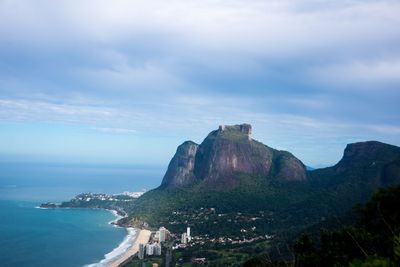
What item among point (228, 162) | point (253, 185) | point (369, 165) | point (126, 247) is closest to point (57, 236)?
point (126, 247)

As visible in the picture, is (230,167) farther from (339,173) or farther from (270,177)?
(339,173)

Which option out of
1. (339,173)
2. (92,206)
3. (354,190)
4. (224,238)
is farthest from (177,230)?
(92,206)

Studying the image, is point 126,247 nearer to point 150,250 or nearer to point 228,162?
point 150,250

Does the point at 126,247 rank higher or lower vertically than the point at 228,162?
lower

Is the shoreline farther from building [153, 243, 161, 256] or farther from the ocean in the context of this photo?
building [153, 243, 161, 256]

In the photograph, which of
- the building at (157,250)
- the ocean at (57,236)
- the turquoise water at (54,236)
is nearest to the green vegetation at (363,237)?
the building at (157,250)

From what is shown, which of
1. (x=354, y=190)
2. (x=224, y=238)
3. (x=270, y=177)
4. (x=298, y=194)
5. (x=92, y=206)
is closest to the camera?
(x=224, y=238)

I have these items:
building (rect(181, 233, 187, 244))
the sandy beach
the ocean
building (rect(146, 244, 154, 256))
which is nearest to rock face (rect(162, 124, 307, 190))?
the ocean
